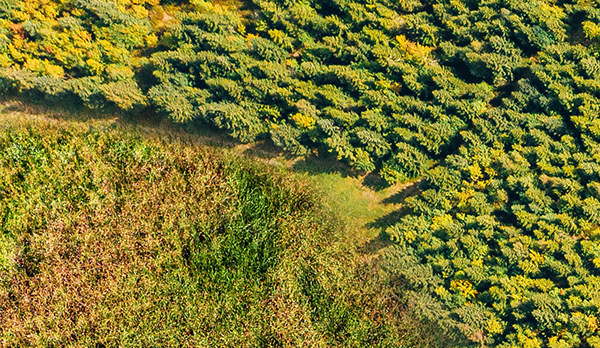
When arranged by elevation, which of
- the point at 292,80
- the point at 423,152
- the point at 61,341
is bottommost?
the point at 61,341

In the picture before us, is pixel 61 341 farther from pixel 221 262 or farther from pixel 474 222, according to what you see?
pixel 474 222

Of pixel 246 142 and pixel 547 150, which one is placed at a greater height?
pixel 547 150

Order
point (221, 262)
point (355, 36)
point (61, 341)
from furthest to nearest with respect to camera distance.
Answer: point (355, 36) < point (221, 262) < point (61, 341)

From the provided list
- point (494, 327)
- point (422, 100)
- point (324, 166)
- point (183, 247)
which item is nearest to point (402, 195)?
point (324, 166)

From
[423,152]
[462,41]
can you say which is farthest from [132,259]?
[462,41]

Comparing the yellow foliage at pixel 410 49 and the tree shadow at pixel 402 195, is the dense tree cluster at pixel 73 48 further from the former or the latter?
the tree shadow at pixel 402 195

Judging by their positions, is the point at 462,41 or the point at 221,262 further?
the point at 462,41

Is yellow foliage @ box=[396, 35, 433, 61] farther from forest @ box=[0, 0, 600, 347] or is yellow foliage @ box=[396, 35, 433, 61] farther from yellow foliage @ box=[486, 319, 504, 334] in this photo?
yellow foliage @ box=[486, 319, 504, 334]

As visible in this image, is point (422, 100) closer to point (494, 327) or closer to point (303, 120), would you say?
point (303, 120)
